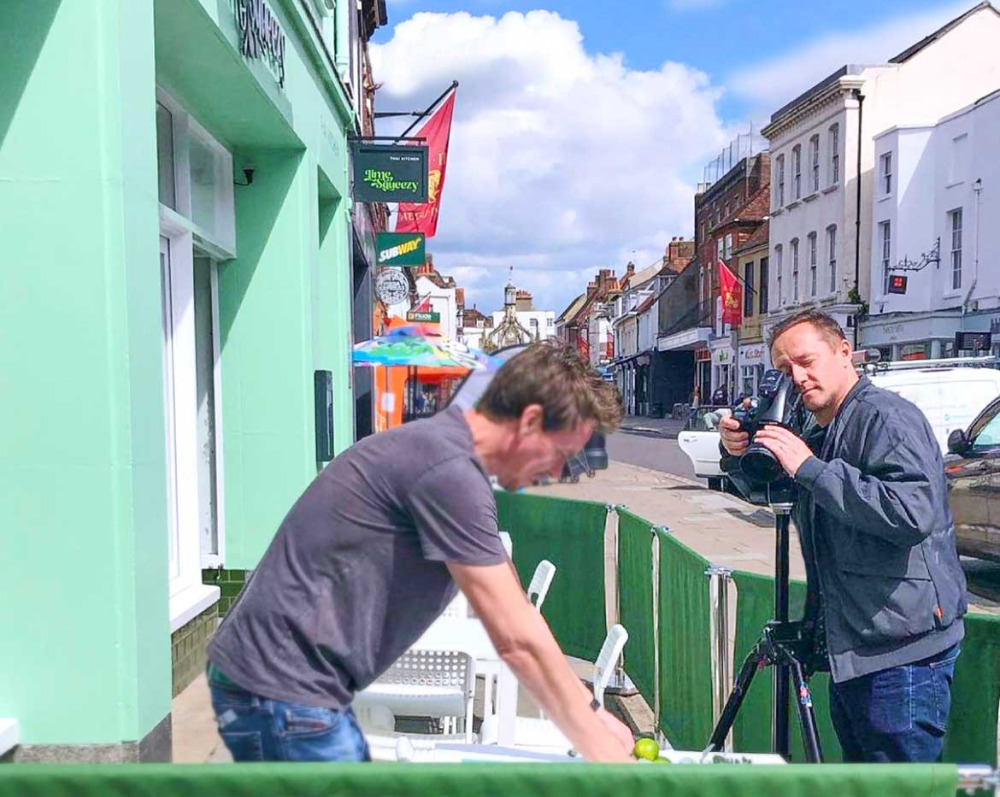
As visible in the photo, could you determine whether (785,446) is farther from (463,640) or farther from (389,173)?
(389,173)

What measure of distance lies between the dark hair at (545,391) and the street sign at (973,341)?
68.6 feet

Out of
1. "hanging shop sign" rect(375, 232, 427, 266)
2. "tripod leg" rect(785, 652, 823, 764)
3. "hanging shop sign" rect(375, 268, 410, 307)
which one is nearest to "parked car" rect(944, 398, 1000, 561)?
"tripod leg" rect(785, 652, 823, 764)

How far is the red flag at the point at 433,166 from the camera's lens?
37.1 feet

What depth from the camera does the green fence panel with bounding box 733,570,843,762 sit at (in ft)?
11.1

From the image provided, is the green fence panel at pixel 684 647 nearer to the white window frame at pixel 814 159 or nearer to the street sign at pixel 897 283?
the street sign at pixel 897 283

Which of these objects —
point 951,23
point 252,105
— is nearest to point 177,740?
point 252,105

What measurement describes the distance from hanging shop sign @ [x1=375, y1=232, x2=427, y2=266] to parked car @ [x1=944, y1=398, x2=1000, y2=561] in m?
8.77

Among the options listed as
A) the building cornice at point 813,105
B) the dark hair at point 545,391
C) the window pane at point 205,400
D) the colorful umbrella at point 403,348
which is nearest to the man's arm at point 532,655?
the dark hair at point 545,391

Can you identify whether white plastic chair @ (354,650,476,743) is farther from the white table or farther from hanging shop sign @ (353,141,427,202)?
hanging shop sign @ (353,141,427,202)

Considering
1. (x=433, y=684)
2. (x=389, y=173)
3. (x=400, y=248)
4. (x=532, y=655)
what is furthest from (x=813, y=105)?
(x=532, y=655)

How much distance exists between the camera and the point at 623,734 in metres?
1.88

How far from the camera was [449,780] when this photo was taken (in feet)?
5.14

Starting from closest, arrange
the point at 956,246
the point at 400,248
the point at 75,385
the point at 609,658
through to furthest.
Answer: the point at 75,385, the point at 609,658, the point at 400,248, the point at 956,246

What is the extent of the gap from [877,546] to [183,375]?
428cm
